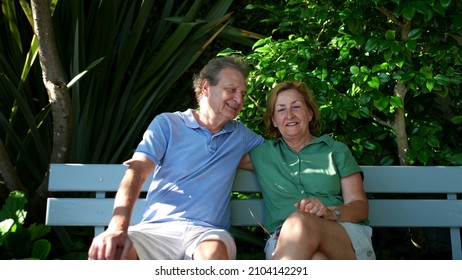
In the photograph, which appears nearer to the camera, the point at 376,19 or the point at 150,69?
the point at 376,19

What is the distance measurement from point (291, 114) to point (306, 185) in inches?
12.7

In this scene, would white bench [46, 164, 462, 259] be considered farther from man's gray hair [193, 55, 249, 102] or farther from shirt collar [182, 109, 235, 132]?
man's gray hair [193, 55, 249, 102]

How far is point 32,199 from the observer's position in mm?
3645

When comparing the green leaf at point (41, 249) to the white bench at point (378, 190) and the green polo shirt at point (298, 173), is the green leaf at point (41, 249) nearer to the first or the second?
the white bench at point (378, 190)

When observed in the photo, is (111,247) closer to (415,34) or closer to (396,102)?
(396,102)

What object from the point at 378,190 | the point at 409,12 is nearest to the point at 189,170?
the point at 378,190

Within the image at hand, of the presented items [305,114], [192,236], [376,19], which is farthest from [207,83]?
[376,19]

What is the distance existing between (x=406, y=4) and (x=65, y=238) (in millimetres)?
2168

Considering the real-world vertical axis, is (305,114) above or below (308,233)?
above

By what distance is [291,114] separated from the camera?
113 inches

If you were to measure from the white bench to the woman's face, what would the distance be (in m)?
0.32

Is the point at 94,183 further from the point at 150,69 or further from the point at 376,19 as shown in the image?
the point at 376,19

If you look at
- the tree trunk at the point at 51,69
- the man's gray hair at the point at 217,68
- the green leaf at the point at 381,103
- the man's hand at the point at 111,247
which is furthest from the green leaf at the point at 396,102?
the tree trunk at the point at 51,69

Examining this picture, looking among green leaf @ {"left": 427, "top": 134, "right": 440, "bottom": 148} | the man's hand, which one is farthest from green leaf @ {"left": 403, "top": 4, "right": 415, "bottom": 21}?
the man's hand
